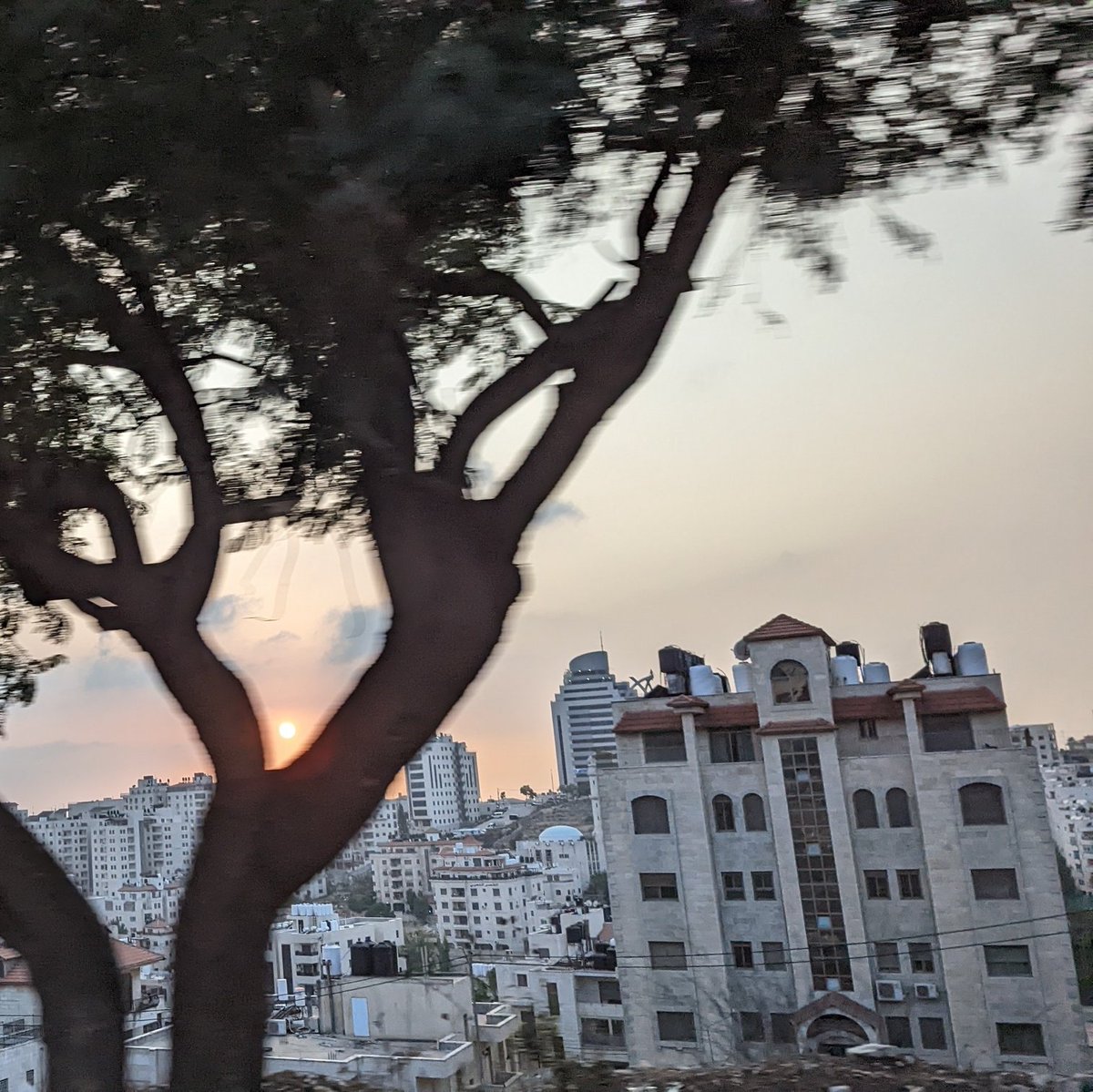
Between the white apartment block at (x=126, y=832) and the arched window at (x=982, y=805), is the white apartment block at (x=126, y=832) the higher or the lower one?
the higher one

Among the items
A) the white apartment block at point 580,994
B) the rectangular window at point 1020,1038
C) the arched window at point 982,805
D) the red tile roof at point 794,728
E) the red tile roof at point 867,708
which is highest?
the red tile roof at point 867,708

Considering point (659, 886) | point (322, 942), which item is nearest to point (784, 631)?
point (659, 886)

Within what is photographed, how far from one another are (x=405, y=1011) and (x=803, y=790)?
397 inches

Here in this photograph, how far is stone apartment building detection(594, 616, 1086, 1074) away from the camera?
49.1 feet

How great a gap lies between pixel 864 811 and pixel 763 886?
2.14 m

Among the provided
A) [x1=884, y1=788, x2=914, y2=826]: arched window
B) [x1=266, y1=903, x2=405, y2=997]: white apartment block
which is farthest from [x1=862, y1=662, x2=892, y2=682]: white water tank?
[x1=266, y1=903, x2=405, y2=997]: white apartment block

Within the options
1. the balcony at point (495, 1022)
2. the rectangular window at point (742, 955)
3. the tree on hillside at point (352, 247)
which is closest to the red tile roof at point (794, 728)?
the rectangular window at point (742, 955)

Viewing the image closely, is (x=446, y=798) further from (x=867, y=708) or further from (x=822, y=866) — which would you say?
(x=867, y=708)

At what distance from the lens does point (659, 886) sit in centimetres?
1625

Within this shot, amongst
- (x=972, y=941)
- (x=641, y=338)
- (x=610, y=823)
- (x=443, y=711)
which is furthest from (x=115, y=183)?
(x=972, y=941)

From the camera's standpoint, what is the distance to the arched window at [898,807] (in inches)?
619

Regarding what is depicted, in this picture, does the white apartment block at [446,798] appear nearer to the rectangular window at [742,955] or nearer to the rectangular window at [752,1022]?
the rectangular window at [742,955]

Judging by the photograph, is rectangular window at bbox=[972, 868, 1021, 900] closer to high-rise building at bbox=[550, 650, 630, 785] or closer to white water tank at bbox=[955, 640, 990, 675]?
white water tank at bbox=[955, 640, 990, 675]

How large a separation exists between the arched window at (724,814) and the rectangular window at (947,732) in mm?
3358
